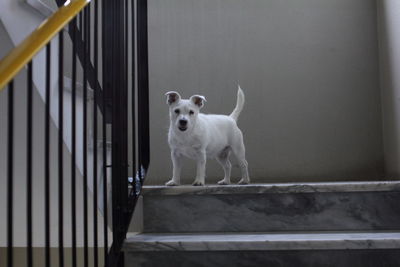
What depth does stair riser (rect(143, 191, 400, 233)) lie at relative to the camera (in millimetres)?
1911

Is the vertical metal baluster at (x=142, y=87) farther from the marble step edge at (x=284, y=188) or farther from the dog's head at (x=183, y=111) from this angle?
the dog's head at (x=183, y=111)

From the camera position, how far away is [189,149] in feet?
8.54

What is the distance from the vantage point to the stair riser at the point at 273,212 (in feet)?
6.27

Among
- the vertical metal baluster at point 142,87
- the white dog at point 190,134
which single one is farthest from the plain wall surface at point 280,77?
the vertical metal baluster at point 142,87

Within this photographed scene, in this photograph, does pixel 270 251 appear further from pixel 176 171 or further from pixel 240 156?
pixel 240 156

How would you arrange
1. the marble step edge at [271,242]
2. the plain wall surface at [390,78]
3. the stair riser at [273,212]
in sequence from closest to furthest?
the marble step edge at [271,242], the stair riser at [273,212], the plain wall surface at [390,78]

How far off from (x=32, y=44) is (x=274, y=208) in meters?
1.28

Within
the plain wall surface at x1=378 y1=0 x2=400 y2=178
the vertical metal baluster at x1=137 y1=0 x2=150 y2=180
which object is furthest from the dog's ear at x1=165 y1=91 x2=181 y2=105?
the plain wall surface at x1=378 y1=0 x2=400 y2=178

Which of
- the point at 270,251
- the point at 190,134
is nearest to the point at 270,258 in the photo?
the point at 270,251

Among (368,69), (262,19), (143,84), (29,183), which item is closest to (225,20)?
(262,19)

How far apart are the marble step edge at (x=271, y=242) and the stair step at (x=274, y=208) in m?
0.14

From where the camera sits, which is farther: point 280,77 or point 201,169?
point 280,77

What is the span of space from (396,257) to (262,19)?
2.54m

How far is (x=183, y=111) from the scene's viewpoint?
2564 mm
